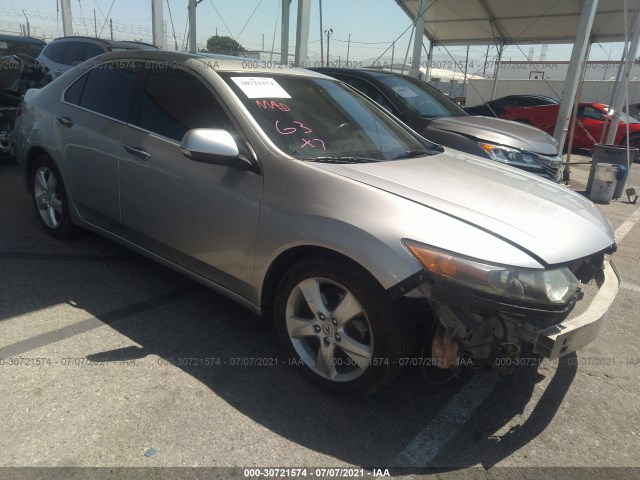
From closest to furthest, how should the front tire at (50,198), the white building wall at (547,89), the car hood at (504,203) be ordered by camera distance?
the car hood at (504,203)
the front tire at (50,198)
the white building wall at (547,89)

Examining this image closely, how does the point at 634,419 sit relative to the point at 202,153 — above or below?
below

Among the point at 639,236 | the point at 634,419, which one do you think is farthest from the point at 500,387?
the point at 639,236

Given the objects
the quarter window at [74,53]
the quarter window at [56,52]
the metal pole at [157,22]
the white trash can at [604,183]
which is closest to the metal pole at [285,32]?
the quarter window at [74,53]

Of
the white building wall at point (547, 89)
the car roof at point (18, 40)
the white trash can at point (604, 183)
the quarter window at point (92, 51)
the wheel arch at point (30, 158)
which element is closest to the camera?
the wheel arch at point (30, 158)

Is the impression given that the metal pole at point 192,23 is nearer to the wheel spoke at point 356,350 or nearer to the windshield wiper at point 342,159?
the windshield wiper at point 342,159

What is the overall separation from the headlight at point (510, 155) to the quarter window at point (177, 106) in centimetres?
383

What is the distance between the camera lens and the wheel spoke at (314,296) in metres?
2.58

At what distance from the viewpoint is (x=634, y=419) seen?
8.77ft

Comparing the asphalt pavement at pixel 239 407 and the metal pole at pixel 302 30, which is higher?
the metal pole at pixel 302 30

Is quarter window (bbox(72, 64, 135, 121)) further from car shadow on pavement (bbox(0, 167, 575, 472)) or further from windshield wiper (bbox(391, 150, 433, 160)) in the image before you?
windshield wiper (bbox(391, 150, 433, 160))

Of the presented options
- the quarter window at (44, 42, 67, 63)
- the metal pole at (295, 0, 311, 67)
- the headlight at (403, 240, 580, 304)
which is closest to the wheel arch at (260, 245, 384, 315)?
the headlight at (403, 240, 580, 304)

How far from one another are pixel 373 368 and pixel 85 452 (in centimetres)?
133

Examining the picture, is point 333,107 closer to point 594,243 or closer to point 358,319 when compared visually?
point 358,319

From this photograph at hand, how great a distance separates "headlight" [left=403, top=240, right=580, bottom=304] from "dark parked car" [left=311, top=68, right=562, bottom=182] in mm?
3936
